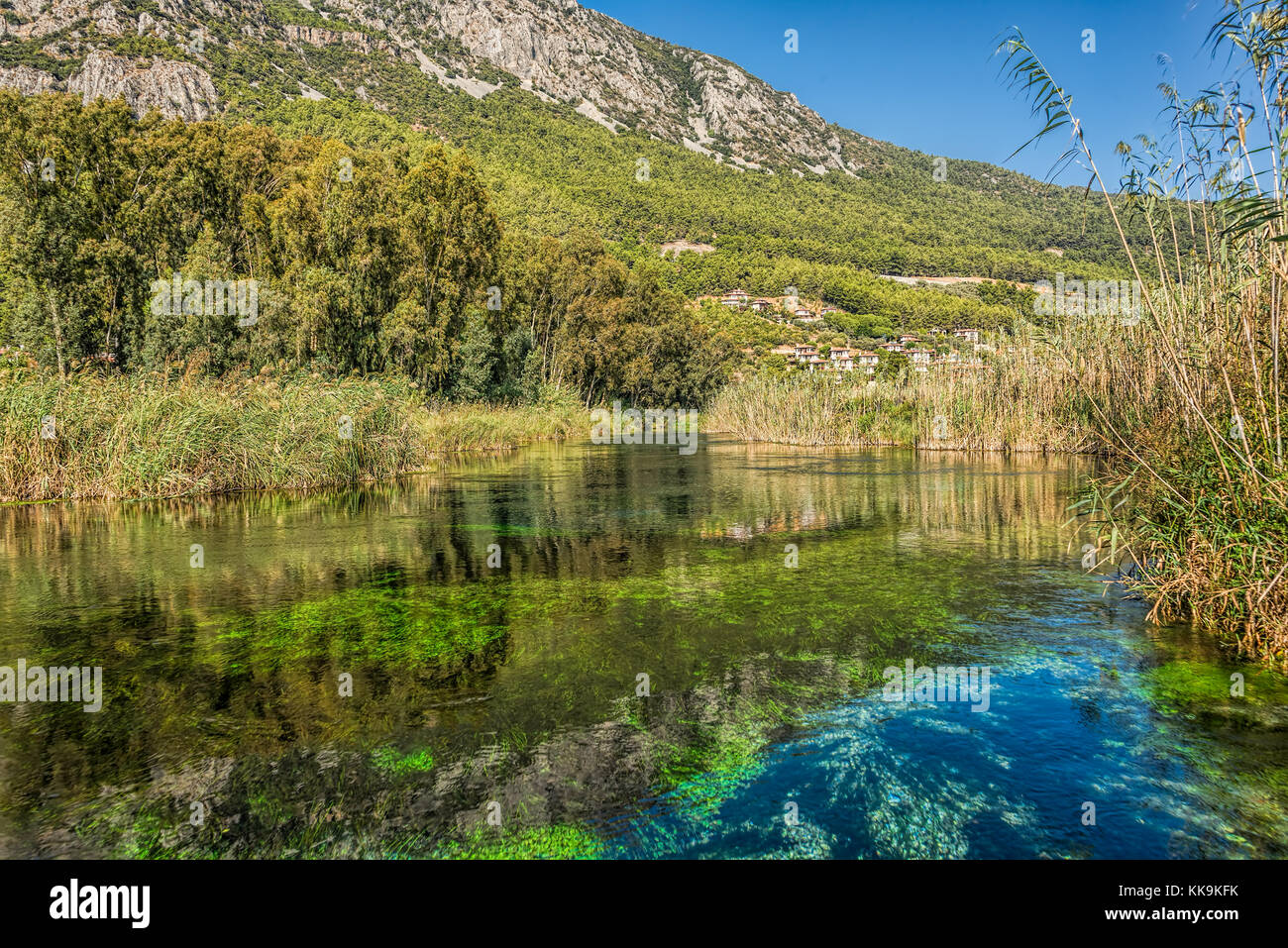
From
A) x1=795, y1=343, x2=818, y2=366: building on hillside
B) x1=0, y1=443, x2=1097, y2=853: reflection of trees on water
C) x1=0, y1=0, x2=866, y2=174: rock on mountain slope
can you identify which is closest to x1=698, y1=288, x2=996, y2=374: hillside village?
x1=795, y1=343, x2=818, y2=366: building on hillside

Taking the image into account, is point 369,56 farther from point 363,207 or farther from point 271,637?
point 271,637

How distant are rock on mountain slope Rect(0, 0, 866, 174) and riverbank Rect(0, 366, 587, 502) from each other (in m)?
52.8

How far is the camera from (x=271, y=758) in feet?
12.8

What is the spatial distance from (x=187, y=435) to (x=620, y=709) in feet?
42.9

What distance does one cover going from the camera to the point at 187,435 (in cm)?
1446

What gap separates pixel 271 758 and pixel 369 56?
355ft

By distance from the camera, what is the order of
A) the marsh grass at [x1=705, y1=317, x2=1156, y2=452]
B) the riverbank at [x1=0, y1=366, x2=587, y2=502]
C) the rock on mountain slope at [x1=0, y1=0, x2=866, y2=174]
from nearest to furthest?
1. the riverbank at [x1=0, y1=366, x2=587, y2=502]
2. the marsh grass at [x1=705, y1=317, x2=1156, y2=452]
3. the rock on mountain slope at [x1=0, y1=0, x2=866, y2=174]

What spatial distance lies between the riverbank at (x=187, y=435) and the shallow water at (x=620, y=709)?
524 cm

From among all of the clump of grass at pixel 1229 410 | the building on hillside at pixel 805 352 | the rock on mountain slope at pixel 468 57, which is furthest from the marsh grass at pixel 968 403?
the rock on mountain slope at pixel 468 57

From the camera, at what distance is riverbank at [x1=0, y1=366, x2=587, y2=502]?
43.9 ft

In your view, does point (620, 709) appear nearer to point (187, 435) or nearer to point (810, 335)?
point (187, 435)

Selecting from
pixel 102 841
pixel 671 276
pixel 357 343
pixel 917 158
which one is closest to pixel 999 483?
pixel 102 841

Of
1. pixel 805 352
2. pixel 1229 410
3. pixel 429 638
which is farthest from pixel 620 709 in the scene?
pixel 805 352

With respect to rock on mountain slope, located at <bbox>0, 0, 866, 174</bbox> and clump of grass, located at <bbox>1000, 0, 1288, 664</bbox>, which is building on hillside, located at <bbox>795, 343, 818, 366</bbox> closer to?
rock on mountain slope, located at <bbox>0, 0, 866, 174</bbox>
